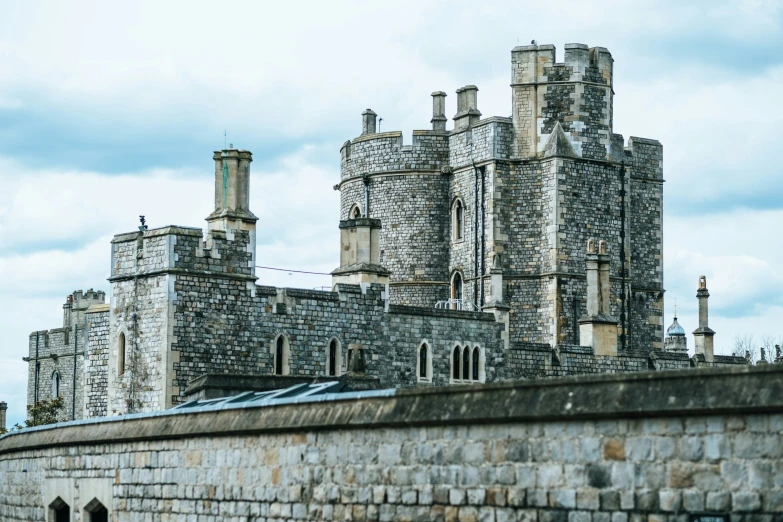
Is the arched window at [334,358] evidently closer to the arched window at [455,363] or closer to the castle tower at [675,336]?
the arched window at [455,363]

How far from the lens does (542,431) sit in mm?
12609

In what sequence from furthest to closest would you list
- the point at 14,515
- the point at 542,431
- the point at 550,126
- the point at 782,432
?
the point at 550,126 → the point at 14,515 → the point at 542,431 → the point at 782,432

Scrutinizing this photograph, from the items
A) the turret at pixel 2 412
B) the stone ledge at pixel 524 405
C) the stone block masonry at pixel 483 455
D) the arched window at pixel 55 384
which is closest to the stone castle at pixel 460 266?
the arched window at pixel 55 384

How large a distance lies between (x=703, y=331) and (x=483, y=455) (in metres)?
35.0

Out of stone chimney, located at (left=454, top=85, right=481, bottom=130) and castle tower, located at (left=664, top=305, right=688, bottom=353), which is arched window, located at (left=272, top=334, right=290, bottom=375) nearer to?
stone chimney, located at (left=454, top=85, right=481, bottom=130)

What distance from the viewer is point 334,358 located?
35.5m

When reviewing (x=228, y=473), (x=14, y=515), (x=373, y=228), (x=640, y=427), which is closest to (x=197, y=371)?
(x=373, y=228)

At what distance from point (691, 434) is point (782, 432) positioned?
77 cm

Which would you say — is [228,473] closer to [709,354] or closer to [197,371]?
[197,371]

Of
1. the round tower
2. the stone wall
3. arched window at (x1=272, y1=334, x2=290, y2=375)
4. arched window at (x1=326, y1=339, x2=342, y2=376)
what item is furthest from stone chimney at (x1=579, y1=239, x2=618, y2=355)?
the stone wall

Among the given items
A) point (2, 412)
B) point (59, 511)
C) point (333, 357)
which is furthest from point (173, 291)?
point (2, 412)

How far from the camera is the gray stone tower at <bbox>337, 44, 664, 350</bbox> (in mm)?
45688

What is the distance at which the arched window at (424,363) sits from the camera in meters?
37.1

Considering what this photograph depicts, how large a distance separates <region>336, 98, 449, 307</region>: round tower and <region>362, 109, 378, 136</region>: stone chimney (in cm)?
242
